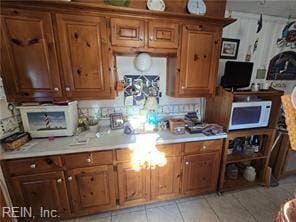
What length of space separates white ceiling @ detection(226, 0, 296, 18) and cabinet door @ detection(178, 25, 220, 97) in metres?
0.58

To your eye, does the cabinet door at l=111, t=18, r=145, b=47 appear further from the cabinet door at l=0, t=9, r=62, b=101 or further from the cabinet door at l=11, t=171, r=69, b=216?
the cabinet door at l=11, t=171, r=69, b=216

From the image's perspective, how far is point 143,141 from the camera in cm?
159

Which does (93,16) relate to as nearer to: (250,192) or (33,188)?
(33,188)

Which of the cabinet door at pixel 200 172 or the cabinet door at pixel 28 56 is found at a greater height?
the cabinet door at pixel 28 56

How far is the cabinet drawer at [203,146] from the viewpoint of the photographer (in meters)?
1.72

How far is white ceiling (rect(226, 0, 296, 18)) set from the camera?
1.79 metres

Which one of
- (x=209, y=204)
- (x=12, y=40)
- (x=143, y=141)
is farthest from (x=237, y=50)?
(x=12, y=40)

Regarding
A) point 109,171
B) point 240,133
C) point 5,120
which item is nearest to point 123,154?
point 109,171

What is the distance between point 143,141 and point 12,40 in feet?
4.85

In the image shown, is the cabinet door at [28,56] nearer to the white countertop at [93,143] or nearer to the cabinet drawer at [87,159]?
the white countertop at [93,143]

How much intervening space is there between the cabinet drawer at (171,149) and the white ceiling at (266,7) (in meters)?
1.83

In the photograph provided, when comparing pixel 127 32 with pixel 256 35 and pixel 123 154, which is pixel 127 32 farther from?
pixel 256 35

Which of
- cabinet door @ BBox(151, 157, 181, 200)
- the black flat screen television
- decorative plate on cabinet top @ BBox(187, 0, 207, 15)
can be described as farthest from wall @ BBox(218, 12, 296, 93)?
cabinet door @ BBox(151, 157, 181, 200)

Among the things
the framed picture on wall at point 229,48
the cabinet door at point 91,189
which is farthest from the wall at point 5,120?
the framed picture on wall at point 229,48
